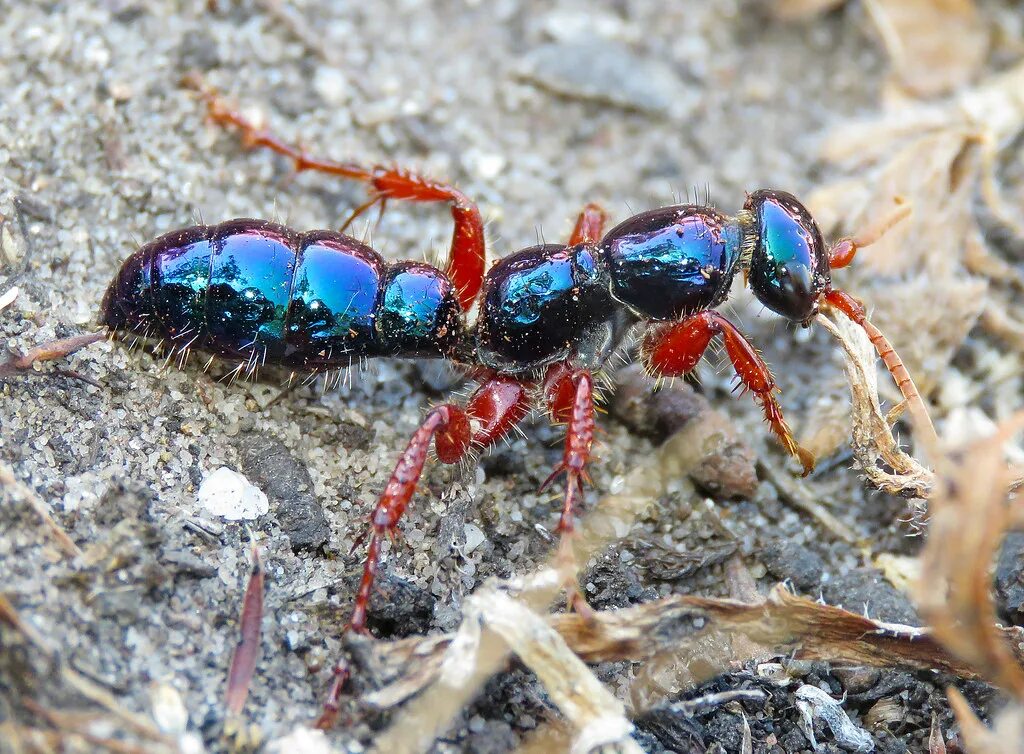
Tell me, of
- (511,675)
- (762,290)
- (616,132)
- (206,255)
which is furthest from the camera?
(616,132)

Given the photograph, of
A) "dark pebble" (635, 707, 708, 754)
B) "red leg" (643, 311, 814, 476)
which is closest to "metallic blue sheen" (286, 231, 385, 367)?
"red leg" (643, 311, 814, 476)

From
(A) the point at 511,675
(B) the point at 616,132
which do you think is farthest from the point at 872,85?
(A) the point at 511,675

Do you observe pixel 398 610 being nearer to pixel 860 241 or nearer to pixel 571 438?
pixel 571 438

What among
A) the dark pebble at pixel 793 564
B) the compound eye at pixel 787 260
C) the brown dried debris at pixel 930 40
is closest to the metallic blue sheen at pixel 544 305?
the compound eye at pixel 787 260

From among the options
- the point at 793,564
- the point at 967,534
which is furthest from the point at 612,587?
the point at 967,534

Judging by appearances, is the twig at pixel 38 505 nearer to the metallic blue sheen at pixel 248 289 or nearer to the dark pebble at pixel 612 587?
the metallic blue sheen at pixel 248 289

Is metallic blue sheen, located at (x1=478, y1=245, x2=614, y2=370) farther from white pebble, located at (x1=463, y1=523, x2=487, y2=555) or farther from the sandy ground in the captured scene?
white pebble, located at (x1=463, y1=523, x2=487, y2=555)

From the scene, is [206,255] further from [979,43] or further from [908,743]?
[979,43]
